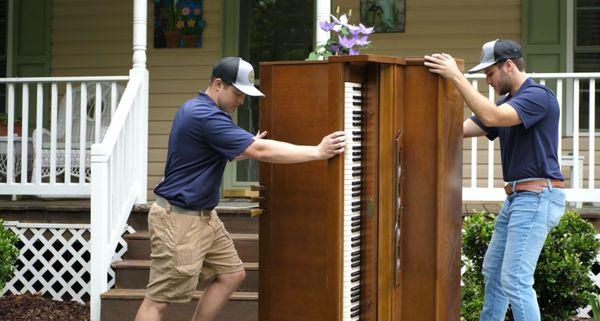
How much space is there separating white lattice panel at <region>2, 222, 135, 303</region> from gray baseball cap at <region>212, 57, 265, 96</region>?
306cm

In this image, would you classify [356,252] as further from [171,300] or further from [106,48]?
[106,48]

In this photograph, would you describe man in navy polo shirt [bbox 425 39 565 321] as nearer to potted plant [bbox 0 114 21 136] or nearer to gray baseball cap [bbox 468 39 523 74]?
gray baseball cap [bbox 468 39 523 74]

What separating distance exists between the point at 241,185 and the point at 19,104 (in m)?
2.59

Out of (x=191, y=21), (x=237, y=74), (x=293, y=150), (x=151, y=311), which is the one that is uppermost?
(x=191, y=21)

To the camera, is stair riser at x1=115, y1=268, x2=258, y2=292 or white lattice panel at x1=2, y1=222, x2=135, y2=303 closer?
stair riser at x1=115, y1=268, x2=258, y2=292

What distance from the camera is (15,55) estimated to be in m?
9.48

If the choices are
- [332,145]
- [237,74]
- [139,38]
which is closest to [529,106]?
[332,145]

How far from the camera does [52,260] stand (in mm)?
7445

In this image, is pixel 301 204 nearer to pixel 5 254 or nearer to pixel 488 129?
pixel 488 129

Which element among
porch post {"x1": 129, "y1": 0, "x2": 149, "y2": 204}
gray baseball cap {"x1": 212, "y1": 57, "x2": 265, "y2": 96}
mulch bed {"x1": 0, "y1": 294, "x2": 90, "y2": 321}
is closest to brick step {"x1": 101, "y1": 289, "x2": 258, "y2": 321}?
mulch bed {"x1": 0, "y1": 294, "x2": 90, "y2": 321}

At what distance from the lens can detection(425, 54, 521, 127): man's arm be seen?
4273mm

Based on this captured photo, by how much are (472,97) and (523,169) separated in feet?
1.91

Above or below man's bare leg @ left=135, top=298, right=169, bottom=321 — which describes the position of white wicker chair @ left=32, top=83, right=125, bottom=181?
above

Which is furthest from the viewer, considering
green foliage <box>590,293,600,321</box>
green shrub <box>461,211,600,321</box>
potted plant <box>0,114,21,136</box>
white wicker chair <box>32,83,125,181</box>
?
potted plant <box>0,114,21,136</box>
